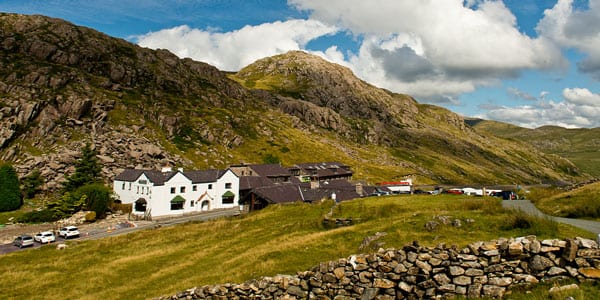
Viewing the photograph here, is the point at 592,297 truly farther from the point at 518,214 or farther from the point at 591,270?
the point at 518,214

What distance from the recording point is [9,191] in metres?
92.8

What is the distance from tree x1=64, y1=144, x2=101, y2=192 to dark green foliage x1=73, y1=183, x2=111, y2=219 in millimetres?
10293

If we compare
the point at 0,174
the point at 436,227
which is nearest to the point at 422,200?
the point at 436,227

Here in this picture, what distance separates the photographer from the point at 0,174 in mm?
95125

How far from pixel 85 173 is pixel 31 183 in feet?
48.7

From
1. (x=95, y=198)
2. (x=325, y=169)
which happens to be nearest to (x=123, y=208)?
(x=95, y=198)

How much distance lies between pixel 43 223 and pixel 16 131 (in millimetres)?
65466

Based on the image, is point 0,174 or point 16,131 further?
point 16,131

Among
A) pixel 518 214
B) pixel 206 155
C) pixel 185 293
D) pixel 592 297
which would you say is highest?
pixel 206 155

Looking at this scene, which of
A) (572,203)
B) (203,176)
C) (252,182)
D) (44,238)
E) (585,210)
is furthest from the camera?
(252,182)

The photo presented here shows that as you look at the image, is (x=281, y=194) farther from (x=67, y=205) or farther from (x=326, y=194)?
(x=67, y=205)

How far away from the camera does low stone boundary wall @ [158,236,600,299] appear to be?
12.2 metres

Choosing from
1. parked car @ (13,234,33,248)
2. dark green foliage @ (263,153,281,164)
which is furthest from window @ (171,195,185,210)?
dark green foliage @ (263,153,281,164)

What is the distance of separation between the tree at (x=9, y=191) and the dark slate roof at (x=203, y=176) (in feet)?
148
